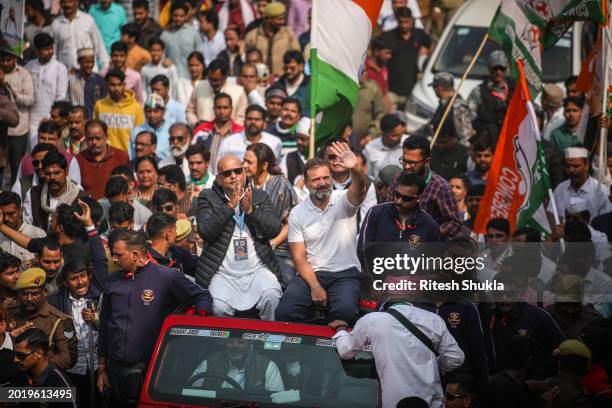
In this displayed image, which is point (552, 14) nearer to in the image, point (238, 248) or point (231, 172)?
point (231, 172)

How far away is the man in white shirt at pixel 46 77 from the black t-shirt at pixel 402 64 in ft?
17.1

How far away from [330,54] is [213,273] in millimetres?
2973

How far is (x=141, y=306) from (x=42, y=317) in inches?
52.9

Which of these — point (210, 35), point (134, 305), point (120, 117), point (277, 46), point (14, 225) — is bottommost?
point (134, 305)

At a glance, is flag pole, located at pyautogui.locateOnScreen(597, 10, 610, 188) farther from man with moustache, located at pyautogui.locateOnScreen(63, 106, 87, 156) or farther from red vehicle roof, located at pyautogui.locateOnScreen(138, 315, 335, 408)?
man with moustache, located at pyautogui.locateOnScreen(63, 106, 87, 156)

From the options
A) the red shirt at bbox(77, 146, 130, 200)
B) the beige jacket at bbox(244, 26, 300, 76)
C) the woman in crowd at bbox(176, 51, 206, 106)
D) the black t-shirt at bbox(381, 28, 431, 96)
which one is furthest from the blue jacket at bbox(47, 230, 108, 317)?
the black t-shirt at bbox(381, 28, 431, 96)

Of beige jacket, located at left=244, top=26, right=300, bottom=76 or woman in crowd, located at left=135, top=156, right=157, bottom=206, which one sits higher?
beige jacket, located at left=244, top=26, right=300, bottom=76

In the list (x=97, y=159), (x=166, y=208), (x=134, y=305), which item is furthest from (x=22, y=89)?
(x=134, y=305)

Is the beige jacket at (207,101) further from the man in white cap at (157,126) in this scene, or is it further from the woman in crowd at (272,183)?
the woman in crowd at (272,183)

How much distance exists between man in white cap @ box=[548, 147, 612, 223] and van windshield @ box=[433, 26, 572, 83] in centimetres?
423

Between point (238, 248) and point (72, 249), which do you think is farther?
point (72, 249)

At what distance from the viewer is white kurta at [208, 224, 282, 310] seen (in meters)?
10.2

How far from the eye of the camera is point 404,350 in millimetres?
8305

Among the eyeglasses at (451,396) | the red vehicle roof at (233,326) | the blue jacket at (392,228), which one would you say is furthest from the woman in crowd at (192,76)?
the eyeglasses at (451,396)
